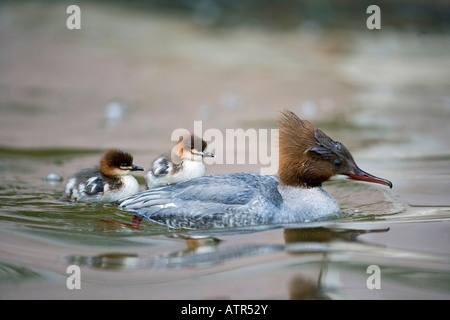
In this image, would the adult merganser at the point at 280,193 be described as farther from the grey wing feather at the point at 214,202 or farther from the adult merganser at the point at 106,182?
the adult merganser at the point at 106,182

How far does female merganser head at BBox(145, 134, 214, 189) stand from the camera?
20.0 feet

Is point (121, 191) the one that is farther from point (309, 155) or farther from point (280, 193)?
point (309, 155)

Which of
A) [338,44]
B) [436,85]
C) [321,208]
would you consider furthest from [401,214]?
[338,44]

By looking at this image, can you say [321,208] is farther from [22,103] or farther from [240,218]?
[22,103]

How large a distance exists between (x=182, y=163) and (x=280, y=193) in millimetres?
1156

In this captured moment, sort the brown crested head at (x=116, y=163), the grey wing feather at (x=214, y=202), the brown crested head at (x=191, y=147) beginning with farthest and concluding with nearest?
the brown crested head at (x=191, y=147) < the brown crested head at (x=116, y=163) < the grey wing feather at (x=214, y=202)

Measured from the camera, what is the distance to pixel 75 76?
11477 mm

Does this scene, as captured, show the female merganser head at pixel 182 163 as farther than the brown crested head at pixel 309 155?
Yes

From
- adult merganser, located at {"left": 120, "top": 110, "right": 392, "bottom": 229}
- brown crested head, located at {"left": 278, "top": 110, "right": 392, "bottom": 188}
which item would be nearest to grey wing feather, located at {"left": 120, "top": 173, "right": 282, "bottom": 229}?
adult merganser, located at {"left": 120, "top": 110, "right": 392, "bottom": 229}

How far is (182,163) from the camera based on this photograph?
621cm

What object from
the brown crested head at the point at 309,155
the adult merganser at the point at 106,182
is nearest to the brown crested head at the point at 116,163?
the adult merganser at the point at 106,182

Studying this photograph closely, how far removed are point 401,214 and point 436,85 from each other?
19.7 feet

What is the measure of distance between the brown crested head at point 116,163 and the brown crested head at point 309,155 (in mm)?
1438

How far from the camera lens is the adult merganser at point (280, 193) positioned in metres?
5.31
